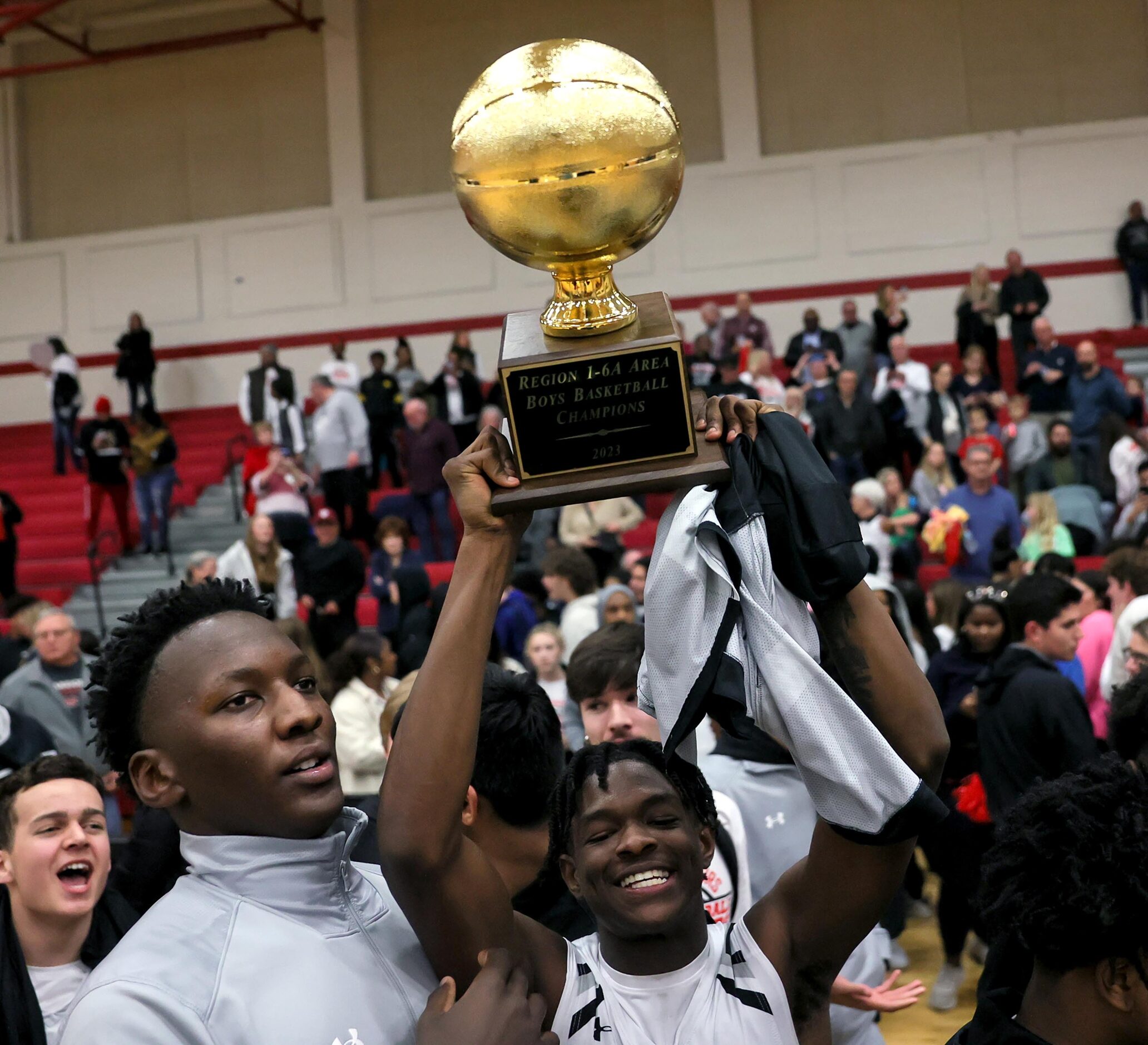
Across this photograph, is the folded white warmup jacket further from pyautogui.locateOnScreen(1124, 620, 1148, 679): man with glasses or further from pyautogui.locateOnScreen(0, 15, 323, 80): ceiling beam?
pyautogui.locateOnScreen(0, 15, 323, 80): ceiling beam

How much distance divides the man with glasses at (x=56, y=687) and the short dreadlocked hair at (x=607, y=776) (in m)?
4.44

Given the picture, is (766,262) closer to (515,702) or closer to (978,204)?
(978,204)

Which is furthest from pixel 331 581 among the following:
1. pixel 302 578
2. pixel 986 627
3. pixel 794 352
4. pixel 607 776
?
pixel 607 776

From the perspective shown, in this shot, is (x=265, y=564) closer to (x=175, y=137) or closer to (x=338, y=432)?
(x=338, y=432)

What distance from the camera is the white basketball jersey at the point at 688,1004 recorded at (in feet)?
6.34

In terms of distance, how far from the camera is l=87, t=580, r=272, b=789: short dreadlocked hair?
6.47 ft

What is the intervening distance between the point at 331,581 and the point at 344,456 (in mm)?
3227

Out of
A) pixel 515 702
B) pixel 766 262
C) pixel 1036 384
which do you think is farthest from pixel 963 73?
pixel 515 702

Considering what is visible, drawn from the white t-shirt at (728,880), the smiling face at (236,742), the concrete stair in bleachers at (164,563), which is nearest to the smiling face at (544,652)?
the white t-shirt at (728,880)

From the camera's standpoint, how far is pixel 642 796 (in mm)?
2086

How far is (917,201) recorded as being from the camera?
1666cm

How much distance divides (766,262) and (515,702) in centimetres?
1497

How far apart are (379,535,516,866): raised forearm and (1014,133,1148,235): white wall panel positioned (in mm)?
15903

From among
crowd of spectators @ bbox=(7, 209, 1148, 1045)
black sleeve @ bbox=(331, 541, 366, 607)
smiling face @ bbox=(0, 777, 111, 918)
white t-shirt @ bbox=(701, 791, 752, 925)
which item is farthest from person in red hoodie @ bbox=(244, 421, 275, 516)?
white t-shirt @ bbox=(701, 791, 752, 925)
